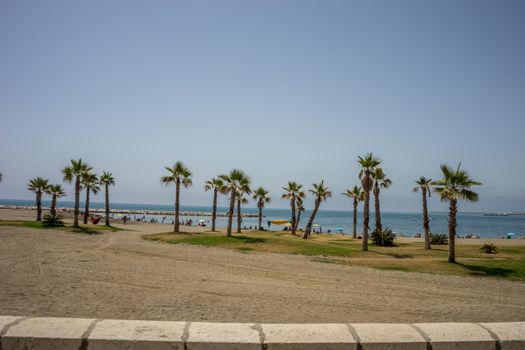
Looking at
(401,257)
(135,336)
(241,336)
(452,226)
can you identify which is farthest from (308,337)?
(401,257)

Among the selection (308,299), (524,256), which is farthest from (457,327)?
(524,256)

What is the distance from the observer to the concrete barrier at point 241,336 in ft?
12.9

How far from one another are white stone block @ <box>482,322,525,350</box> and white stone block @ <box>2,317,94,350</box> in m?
4.76

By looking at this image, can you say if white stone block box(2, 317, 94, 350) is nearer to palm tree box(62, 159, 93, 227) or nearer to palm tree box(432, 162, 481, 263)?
palm tree box(432, 162, 481, 263)

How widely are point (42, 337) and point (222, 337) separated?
6.42ft

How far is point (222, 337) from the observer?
13.2ft

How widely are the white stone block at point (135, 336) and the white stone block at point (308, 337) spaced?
1024 mm

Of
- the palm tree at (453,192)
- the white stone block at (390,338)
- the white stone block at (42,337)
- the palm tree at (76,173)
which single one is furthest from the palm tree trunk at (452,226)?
the palm tree at (76,173)

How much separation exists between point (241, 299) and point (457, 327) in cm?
1022

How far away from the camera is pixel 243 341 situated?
396 cm

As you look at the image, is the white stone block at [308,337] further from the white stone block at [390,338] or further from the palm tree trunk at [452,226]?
the palm tree trunk at [452,226]

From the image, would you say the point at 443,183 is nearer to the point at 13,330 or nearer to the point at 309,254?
the point at 309,254

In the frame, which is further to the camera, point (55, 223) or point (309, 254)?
point (55, 223)

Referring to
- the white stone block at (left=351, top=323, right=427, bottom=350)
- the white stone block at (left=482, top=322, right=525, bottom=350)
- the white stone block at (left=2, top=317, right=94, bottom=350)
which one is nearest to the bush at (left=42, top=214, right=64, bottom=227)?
the white stone block at (left=2, top=317, right=94, bottom=350)
